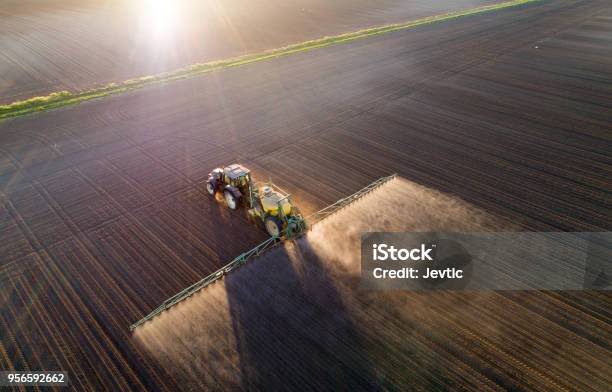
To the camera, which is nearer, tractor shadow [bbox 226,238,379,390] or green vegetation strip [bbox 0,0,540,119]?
tractor shadow [bbox 226,238,379,390]

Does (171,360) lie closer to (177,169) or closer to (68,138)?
(177,169)

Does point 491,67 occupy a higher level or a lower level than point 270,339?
higher

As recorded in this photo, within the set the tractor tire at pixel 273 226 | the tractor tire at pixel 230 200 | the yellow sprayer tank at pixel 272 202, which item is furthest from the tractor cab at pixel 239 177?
the tractor tire at pixel 273 226

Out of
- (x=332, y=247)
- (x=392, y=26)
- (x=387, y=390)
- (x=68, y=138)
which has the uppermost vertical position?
(x=392, y=26)

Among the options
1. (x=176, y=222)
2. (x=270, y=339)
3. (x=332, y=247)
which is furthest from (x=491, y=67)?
(x=270, y=339)

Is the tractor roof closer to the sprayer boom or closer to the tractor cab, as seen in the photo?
the tractor cab

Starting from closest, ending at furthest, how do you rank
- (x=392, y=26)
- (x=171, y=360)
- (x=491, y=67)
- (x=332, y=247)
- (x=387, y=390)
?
(x=387, y=390)
(x=171, y=360)
(x=332, y=247)
(x=491, y=67)
(x=392, y=26)

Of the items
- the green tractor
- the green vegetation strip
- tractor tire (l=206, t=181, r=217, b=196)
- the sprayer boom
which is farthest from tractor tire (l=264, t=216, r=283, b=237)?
the green vegetation strip
